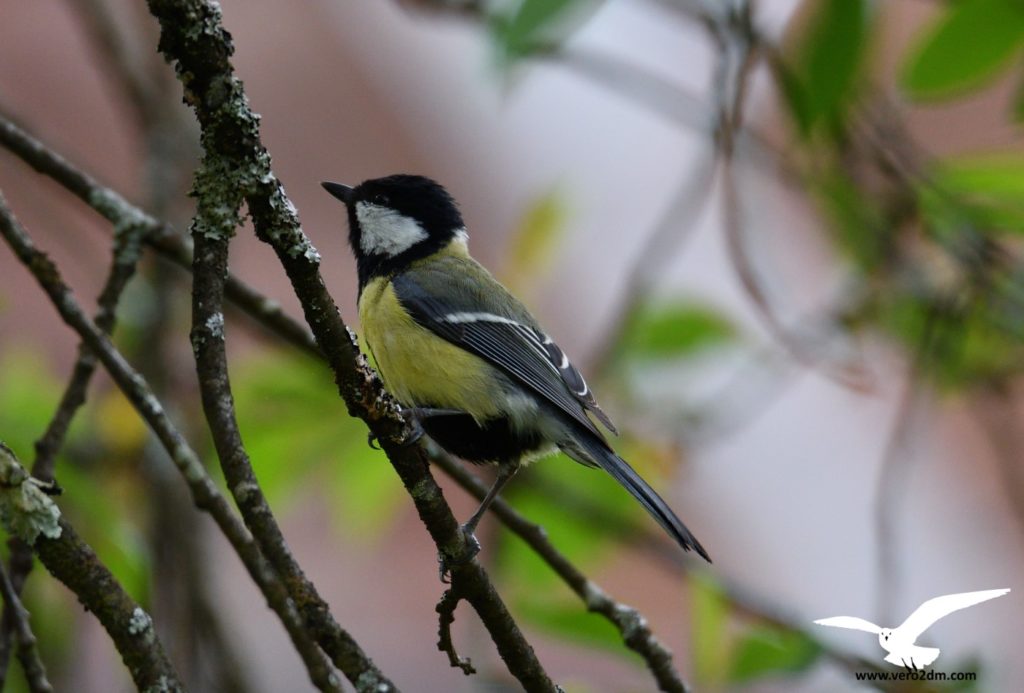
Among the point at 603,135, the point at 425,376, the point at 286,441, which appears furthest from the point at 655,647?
the point at 603,135

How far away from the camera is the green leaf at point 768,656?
220cm

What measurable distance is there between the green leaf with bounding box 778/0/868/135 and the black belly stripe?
892 mm

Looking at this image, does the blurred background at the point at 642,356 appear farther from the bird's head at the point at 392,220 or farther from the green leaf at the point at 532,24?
the bird's head at the point at 392,220

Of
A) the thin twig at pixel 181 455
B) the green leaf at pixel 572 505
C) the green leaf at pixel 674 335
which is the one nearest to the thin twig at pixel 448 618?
the thin twig at pixel 181 455

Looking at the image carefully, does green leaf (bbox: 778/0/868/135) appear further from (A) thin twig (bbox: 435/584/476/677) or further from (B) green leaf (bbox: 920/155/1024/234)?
(A) thin twig (bbox: 435/584/476/677)

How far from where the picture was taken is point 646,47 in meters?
5.93

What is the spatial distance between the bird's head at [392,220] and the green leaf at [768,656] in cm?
132

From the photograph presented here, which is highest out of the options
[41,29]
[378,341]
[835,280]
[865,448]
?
[41,29]

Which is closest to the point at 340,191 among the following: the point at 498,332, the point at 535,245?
the point at 535,245

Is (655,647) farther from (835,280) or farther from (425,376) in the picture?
(835,280)

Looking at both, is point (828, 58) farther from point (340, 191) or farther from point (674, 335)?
point (340, 191)

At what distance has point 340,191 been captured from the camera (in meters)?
3.03

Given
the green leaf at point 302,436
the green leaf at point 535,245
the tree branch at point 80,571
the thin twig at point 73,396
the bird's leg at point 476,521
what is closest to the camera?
the tree branch at point 80,571

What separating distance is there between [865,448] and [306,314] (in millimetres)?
6033
